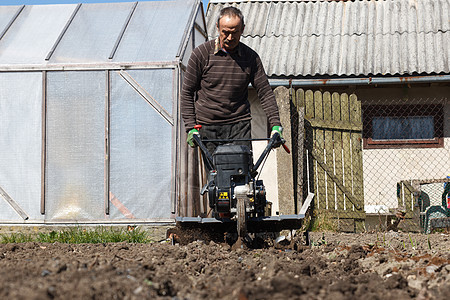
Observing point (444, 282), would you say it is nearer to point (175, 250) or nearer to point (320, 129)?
point (175, 250)

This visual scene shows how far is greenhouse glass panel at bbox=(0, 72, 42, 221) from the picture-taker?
7.36 m

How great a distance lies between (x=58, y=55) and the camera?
7633mm

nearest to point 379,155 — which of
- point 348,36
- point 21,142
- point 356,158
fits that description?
point 356,158

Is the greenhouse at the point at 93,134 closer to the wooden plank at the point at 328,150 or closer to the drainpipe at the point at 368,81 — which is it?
the wooden plank at the point at 328,150

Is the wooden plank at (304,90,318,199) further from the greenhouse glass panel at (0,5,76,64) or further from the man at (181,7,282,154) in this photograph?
the greenhouse glass panel at (0,5,76,64)

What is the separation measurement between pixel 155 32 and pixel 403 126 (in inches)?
169

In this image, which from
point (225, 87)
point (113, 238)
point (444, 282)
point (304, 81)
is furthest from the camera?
point (304, 81)

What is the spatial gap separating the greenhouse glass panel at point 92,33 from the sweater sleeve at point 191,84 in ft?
7.70

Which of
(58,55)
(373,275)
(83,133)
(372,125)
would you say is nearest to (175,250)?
(373,275)

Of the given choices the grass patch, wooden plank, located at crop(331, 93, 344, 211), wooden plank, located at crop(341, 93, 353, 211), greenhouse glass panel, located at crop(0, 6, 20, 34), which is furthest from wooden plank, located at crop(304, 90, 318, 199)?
greenhouse glass panel, located at crop(0, 6, 20, 34)

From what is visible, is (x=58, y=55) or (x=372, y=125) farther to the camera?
(x=372, y=125)

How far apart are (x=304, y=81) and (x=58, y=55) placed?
369 centimetres

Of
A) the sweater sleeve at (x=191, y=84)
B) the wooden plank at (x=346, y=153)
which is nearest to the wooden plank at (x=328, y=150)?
the wooden plank at (x=346, y=153)

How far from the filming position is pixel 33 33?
8102 mm
